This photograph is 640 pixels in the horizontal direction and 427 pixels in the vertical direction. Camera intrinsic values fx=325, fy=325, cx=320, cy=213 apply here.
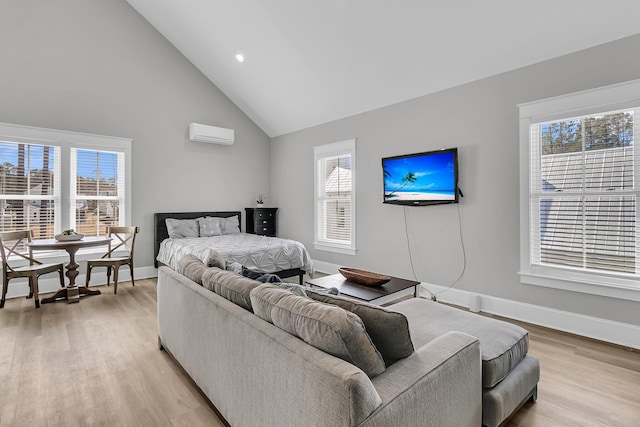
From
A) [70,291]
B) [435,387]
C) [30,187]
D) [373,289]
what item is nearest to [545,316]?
[373,289]

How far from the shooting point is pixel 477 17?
3.23 metres

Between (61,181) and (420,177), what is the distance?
5.14 meters

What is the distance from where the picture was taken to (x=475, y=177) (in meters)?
3.87

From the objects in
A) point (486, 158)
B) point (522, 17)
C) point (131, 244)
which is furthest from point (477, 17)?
point (131, 244)

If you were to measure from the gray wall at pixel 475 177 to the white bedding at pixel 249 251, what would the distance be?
1.10 m

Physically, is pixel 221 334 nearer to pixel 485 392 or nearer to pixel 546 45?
pixel 485 392

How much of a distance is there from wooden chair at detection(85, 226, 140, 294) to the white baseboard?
13.8 feet

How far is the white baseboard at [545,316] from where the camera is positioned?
2.91 m

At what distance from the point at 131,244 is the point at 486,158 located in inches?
207

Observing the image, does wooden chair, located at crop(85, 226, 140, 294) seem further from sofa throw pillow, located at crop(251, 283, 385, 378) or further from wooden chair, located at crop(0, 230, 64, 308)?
sofa throw pillow, located at crop(251, 283, 385, 378)

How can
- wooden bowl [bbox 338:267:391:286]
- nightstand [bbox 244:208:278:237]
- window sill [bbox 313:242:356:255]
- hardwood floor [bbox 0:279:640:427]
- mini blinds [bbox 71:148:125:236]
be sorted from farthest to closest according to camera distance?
1. nightstand [bbox 244:208:278:237]
2. window sill [bbox 313:242:356:255]
3. mini blinds [bbox 71:148:125:236]
4. wooden bowl [bbox 338:267:391:286]
5. hardwood floor [bbox 0:279:640:427]

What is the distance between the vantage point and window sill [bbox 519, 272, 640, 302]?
2875 mm

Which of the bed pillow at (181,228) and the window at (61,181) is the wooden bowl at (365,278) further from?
the window at (61,181)

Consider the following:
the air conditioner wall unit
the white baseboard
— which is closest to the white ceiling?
the air conditioner wall unit
